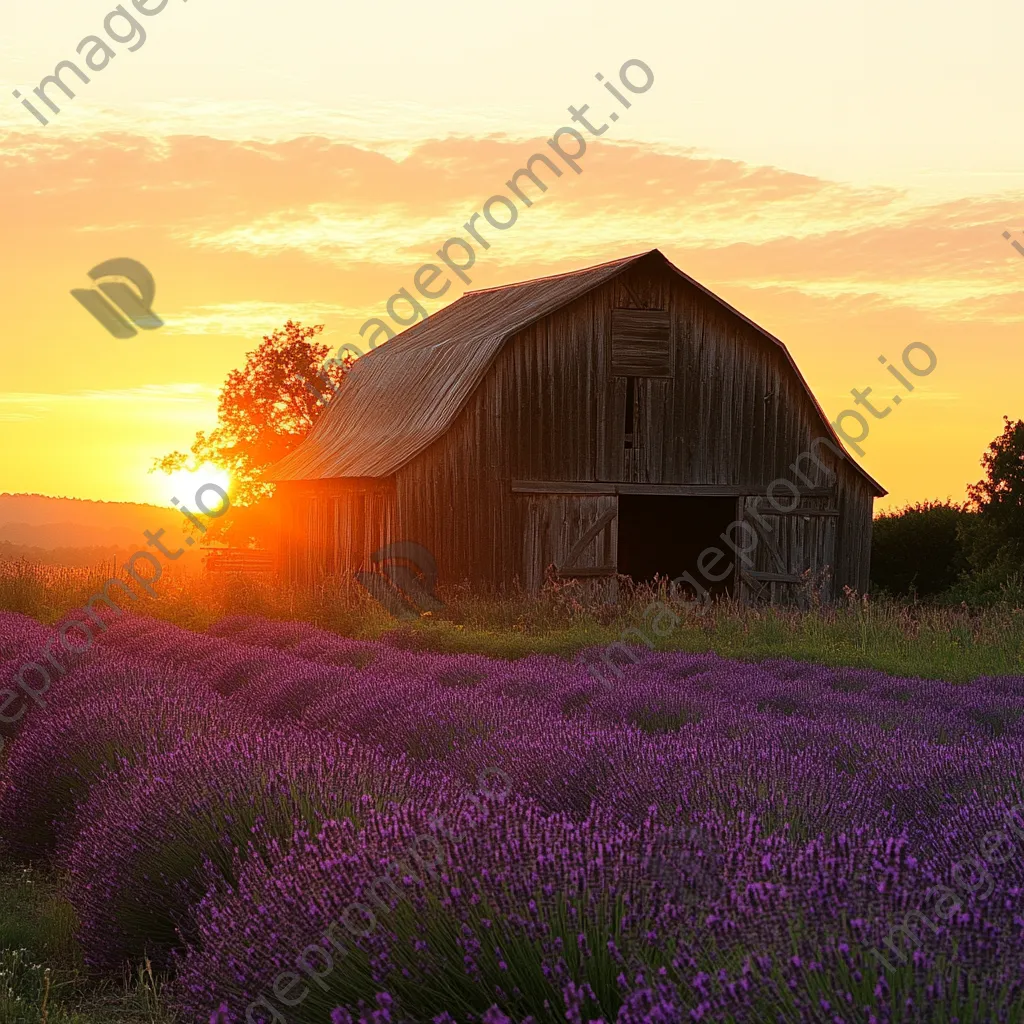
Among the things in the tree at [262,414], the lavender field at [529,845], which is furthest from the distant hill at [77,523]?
the lavender field at [529,845]

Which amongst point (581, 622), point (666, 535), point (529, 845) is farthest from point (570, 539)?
point (529, 845)

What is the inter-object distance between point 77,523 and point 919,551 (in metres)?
73.3

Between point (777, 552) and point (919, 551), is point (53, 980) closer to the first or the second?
point (777, 552)

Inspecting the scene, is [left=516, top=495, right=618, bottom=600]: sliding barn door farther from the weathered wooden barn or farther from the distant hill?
the distant hill

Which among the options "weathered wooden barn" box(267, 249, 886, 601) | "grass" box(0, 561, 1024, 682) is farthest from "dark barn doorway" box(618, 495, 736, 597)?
"grass" box(0, 561, 1024, 682)

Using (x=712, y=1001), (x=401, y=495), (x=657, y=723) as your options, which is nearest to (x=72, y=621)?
(x=401, y=495)

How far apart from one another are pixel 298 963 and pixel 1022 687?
27.3 feet

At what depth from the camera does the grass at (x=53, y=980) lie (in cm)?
404

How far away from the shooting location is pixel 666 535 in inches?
1005

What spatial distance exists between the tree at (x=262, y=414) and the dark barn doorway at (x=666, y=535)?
40.8ft

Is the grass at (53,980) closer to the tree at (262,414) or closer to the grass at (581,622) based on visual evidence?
the grass at (581,622)

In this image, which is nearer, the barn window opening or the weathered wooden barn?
the weathered wooden barn

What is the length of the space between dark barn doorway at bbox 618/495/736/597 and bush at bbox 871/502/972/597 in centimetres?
533

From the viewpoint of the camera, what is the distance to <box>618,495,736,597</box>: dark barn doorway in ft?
76.9
